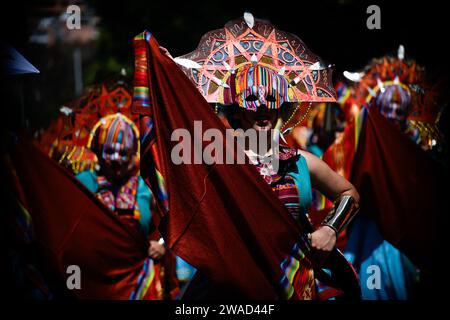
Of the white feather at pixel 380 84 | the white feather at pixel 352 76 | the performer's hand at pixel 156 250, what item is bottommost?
the performer's hand at pixel 156 250

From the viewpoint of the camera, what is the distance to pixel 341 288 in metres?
4.51

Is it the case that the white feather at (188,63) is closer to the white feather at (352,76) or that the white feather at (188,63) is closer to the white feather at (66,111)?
the white feather at (352,76)

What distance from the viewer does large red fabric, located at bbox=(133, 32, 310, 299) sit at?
4.02 metres

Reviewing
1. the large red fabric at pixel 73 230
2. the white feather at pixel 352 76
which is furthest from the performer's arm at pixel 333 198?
the large red fabric at pixel 73 230

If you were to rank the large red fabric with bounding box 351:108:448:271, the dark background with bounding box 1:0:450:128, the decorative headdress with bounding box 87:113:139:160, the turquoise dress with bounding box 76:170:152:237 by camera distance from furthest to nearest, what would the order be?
the dark background with bounding box 1:0:450:128
the decorative headdress with bounding box 87:113:139:160
the turquoise dress with bounding box 76:170:152:237
the large red fabric with bounding box 351:108:448:271

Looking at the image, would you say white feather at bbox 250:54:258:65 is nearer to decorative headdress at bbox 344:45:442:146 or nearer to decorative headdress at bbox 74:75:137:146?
decorative headdress at bbox 74:75:137:146

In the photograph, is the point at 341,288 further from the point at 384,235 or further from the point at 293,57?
the point at 384,235

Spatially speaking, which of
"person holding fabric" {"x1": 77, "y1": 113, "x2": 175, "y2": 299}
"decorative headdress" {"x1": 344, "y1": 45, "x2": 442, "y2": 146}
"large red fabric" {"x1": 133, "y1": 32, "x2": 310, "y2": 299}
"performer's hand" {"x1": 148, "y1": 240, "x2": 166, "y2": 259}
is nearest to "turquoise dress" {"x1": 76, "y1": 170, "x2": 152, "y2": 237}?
"person holding fabric" {"x1": 77, "y1": 113, "x2": 175, "y2": 299}

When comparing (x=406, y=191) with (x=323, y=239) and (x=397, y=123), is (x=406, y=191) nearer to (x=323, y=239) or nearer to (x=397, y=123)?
(x=397, y=123)

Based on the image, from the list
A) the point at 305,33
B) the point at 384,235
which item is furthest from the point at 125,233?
the point at 305,33

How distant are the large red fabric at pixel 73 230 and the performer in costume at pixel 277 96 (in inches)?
50.1

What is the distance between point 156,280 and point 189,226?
2911 mm

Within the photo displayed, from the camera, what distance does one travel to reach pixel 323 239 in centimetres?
423

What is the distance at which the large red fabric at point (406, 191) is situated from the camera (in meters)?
6.45
